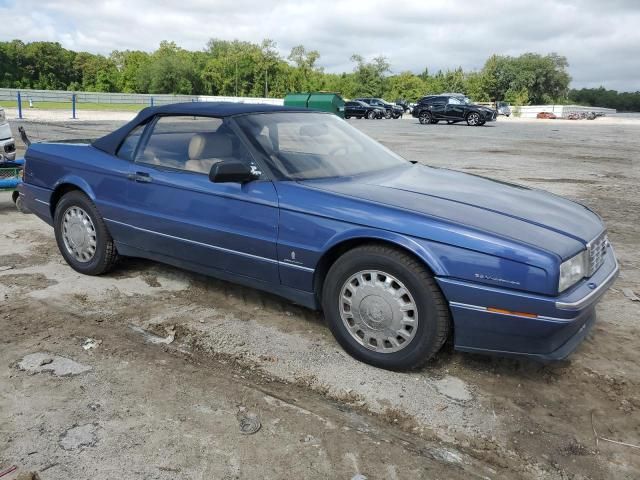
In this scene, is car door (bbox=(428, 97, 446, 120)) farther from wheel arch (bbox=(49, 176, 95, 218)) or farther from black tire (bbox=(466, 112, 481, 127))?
wheel arch (bbox=(49, 176, 95, 218))

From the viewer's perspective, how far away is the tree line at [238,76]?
8494 centimetres

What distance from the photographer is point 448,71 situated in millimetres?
94375

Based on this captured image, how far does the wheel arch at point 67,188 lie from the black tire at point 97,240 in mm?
55

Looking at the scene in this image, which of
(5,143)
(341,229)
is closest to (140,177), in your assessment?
(341,229)

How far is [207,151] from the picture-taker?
3.75 meters

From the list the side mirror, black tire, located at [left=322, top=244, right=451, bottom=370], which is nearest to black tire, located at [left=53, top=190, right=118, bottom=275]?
the side mirror

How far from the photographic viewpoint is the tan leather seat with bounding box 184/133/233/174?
12.0ft

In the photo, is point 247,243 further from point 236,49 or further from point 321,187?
point 236,49

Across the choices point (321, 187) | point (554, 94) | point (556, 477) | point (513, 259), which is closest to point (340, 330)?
point (321, 187)

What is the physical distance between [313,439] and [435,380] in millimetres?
869

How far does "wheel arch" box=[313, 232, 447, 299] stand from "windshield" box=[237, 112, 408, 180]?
556 millimetres

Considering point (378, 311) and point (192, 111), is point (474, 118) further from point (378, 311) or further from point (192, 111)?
point (378, 311)

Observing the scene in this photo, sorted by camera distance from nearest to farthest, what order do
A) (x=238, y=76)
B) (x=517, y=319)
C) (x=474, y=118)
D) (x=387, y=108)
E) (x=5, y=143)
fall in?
(x=517, y=319) < (x=5, y=143) < (x=474, y=118) < (x=387, y=108) < (x=238, y=76)

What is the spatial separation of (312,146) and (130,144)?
140 centimetres
